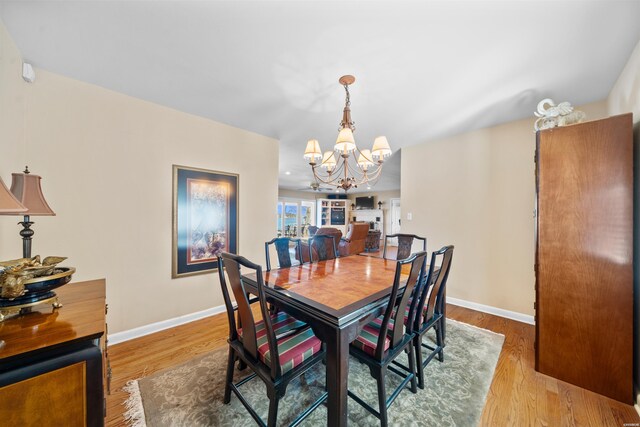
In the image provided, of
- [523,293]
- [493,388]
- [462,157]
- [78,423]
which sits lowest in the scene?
[493,388]

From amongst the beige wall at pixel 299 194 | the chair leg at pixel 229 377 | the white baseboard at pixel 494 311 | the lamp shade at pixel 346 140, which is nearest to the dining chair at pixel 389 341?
the chair leg at pixel 229 377

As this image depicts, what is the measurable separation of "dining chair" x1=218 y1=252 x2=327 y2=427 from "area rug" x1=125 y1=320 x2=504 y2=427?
166mm

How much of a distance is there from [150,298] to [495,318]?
395 cm

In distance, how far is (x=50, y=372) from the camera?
2.57ft

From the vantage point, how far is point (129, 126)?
2.33 metres

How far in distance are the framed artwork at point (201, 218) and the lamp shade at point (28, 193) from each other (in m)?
1.32

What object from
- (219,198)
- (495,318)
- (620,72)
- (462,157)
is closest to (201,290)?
(219,198)

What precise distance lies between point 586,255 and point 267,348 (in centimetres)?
234

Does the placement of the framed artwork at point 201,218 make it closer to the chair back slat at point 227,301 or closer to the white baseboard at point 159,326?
the white baseboard at point 159,326

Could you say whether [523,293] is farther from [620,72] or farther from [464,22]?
[464,22]

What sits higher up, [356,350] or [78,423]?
[78,423]

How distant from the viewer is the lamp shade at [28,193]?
1240mm

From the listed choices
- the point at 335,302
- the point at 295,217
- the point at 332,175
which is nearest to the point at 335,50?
the point at 335,302

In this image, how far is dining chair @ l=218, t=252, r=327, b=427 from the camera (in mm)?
1213
